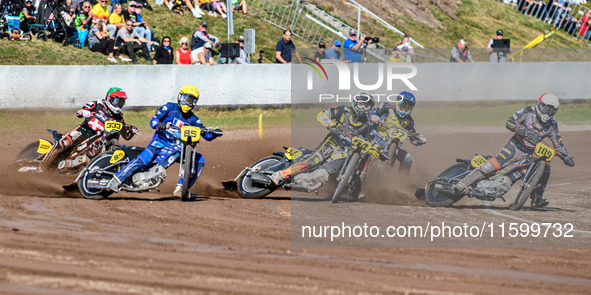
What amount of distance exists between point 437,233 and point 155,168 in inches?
170

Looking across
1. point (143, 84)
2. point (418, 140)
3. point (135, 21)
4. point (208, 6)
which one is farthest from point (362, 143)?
point (208, 6)

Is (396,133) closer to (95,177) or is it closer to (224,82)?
(95,177)

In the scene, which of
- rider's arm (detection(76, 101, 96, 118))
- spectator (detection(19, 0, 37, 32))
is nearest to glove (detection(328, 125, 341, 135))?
rider's arm (detection(76, 101, 96, 118))

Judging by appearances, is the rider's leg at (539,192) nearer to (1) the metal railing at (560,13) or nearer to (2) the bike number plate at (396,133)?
(2) the bike number plate at (396,133)

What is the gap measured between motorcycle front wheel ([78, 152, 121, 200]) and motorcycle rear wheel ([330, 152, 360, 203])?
3.31 meters

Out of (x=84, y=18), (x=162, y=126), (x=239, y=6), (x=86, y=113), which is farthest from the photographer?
(x=239, y=6)

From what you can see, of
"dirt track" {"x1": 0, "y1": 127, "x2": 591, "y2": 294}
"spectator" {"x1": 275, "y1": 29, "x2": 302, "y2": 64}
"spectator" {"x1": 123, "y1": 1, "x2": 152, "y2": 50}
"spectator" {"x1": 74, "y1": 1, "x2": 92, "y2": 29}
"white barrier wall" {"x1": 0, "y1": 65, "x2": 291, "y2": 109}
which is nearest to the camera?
"dirt track" {"x1": 0, "y1": 127, "x2": 591, "y2": 294}

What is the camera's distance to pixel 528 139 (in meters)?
11.3

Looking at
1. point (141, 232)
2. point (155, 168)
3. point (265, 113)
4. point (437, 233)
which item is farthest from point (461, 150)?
point (265, 113)

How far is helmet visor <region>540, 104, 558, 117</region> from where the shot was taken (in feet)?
36.9

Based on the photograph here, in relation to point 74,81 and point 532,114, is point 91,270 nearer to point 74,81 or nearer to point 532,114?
point 532,114

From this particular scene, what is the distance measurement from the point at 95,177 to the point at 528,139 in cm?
649

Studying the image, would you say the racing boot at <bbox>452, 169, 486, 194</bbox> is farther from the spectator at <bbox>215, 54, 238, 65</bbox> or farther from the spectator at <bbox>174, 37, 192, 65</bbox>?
the spectator at <bbox>174, 37, 192, 65</bbox>

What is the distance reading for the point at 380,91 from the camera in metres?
11.6
